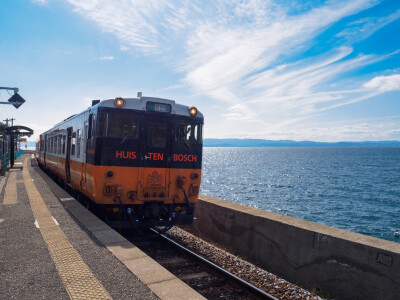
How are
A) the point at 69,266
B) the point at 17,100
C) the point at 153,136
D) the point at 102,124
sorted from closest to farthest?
the point at 69,266 < the point at 102,124 < the point at 153,136 < the point at 17,100

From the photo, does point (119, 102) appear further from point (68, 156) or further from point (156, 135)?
point (68, 156)

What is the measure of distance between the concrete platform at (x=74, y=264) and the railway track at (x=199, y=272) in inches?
45.8

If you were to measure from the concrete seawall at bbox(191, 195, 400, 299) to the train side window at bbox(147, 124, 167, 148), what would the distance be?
290 centimetres

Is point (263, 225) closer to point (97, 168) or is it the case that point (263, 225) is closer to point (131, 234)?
point (131, 234)

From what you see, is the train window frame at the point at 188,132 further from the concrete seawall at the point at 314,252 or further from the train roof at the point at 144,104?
the concrete seawall at the point at 314,252

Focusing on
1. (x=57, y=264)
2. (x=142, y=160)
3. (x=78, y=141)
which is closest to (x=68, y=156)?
(x=78, y=141)

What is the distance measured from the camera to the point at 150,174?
826 cm

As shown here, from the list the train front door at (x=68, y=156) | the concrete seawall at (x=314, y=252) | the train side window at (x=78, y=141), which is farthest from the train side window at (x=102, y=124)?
the train front door at (x=68, y=156)

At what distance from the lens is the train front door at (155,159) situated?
8211mm

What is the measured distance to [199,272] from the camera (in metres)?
6.68

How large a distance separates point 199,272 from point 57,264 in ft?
9.33

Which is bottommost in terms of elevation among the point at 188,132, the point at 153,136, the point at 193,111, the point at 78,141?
the point at 78,141

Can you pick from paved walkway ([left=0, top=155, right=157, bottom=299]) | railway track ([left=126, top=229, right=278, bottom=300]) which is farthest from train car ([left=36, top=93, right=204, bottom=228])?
paved walkway ([left=0, top=155, right=157, bottom=299])

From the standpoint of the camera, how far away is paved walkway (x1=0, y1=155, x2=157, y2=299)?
4.34 meters
